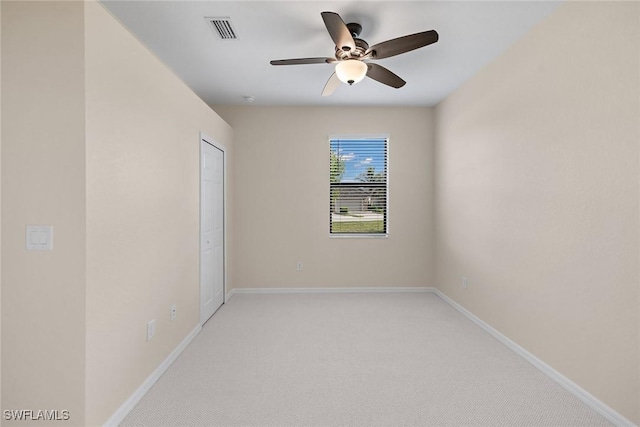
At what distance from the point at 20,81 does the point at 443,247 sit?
4399 mm

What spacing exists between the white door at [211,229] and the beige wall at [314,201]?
0.57 metres

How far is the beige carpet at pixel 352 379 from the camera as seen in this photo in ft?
6.44


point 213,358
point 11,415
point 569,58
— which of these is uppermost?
point 569,58

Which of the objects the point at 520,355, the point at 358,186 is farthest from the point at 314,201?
the point at 520,355

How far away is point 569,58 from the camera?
2.24 metres

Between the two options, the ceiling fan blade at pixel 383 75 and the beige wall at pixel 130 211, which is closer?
the beige wall at pixel 130 211

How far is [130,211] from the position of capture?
2.10 metres

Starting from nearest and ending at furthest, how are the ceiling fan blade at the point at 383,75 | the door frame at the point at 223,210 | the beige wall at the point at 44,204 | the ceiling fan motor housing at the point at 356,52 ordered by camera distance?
the beige wall at the point at 44,204
the ceiling fan motor housing at the point at 356,52
the ceiling fan blade at the point at 383,75
the door frame at the point at 223,210

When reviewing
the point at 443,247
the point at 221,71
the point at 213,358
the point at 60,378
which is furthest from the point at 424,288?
the point at 60,378

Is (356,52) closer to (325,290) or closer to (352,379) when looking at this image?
(352,379)

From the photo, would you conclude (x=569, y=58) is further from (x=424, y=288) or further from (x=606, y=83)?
(x=424, y=288)

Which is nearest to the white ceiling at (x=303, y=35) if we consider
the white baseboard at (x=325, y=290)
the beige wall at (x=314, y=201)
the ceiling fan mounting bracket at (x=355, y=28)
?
the ceiling fan mounting bracket at (x=355, y=28)

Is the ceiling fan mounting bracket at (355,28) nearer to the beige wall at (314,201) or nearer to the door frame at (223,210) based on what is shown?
the door frame at (223,210)

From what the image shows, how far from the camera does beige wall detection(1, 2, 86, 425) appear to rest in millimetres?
1642
